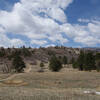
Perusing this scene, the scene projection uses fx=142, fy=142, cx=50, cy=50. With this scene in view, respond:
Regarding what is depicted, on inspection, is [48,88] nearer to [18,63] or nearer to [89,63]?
[89,63]

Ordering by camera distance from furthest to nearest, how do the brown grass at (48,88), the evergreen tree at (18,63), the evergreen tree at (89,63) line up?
the evergreen tree at (18,63) < the evergreen tree at (89,63) < the brown grass at (48,88)

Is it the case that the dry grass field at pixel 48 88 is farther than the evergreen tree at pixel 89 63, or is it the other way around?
the evergreen tree at pixel 89 63

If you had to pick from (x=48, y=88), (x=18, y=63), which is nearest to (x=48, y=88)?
(x=48, y=88)

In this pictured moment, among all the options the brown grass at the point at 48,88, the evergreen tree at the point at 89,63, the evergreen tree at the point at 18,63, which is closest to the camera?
the brown grass at the point at 48,88

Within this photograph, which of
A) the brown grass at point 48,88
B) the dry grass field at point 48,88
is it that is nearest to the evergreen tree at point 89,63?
the dry grass field at point 48,88

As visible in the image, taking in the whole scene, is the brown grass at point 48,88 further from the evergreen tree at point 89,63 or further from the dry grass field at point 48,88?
the evergreen tree at point 89,63

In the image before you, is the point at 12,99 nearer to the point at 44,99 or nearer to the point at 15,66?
the point at 44,99

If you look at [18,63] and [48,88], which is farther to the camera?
[18,63]

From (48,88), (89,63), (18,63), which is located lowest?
(48,88)

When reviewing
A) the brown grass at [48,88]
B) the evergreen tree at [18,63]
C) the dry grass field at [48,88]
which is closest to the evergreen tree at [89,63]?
the dry grass field at [48,88]

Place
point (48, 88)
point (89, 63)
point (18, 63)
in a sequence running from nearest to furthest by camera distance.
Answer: point (48, 88) → point (89, 63) → point (18, 63)

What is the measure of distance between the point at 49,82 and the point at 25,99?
2067 cm

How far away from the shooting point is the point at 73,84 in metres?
28.9

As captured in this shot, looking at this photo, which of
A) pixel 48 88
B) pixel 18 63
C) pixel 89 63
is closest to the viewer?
pixel 48 88
